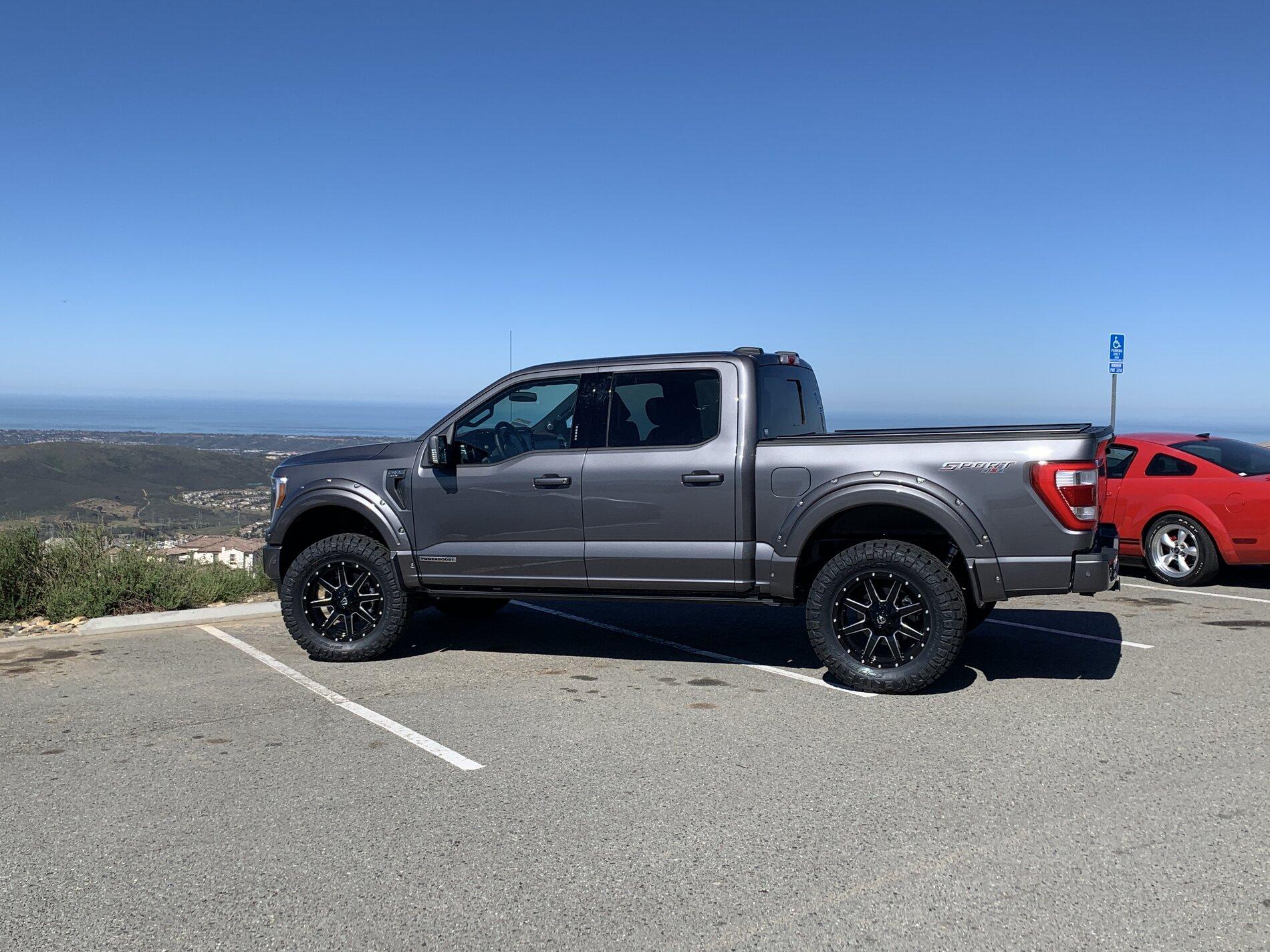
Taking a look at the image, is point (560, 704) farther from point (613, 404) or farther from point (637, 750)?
point (613, 404)

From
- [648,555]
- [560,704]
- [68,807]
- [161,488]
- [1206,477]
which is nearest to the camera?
[68,807]

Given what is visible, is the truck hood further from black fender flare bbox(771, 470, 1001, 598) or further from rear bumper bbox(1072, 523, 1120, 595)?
rear bumper bbox(1072, 523, 1120, 595)

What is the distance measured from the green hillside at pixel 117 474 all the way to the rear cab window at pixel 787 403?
40.3ft

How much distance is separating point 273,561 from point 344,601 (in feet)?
2.34

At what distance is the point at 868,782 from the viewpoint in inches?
188

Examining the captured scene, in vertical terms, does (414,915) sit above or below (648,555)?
below

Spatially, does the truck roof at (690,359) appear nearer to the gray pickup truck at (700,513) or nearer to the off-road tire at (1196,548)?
the gray pickup truck at (700,513)

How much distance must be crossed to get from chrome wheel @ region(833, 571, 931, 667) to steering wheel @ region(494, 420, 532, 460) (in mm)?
2396

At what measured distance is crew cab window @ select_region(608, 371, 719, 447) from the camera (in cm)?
692

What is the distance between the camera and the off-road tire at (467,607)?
9.21 m

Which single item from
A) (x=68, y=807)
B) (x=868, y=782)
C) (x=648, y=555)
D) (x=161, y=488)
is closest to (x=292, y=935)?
(x=68, y=807)

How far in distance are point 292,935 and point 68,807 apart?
1.83m

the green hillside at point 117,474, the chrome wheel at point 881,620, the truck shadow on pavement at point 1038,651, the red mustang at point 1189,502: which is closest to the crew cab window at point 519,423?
the chrome wheel at point 881,620

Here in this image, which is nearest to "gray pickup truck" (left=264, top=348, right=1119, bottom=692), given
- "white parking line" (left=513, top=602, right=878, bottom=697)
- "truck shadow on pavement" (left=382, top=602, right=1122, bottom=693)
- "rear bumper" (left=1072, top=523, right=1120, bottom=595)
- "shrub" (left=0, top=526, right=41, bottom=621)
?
"rear bumper" (left=1072, top=523, right=1120, bottom=595)
